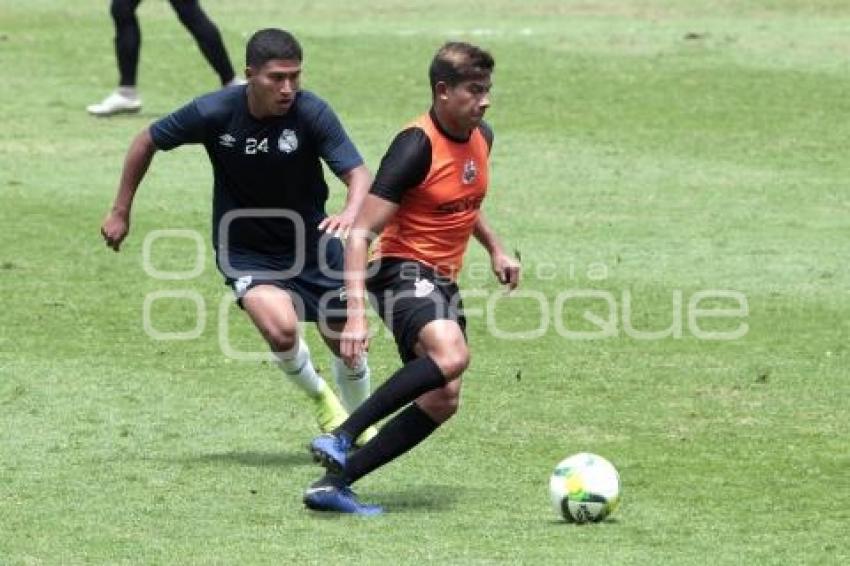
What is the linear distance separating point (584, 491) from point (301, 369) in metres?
1.94

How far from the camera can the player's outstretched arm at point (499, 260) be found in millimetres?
9234

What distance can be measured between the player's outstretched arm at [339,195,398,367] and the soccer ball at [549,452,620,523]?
0.94m

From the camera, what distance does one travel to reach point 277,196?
987 cm

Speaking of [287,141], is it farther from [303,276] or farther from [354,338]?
[354,338]

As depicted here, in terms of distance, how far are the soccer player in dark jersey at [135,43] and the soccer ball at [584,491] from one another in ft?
34.5

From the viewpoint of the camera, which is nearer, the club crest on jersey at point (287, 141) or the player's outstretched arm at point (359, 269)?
the player's outstretched arm at point (359, 269)

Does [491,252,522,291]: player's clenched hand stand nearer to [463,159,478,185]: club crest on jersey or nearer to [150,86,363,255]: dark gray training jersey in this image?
[463,159,478,185]: club crest on jersey

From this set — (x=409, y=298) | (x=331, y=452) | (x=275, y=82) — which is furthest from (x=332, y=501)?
(x=275, y=82)

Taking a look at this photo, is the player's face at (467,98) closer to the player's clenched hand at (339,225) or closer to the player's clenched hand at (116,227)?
the player's clenched hand at (339,225)

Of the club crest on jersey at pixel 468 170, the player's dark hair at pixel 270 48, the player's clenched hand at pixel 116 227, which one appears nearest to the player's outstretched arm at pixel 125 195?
the player's clenched hand at pixel 116 227

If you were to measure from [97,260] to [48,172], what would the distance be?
3.03 metres

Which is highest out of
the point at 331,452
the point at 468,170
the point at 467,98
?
the point at 467,98

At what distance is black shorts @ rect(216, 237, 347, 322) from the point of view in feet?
32.6

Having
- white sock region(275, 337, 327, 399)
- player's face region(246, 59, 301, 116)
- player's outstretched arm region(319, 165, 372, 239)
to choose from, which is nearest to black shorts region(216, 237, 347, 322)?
white sock region(275, 337, 327, 399)
